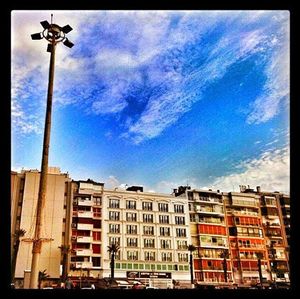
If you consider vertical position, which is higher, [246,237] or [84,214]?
[84,214]

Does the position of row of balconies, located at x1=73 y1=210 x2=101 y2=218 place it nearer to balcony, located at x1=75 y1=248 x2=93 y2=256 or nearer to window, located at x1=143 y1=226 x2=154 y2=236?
balcony, located at x1=75 y1=248 x2=93 y2=256

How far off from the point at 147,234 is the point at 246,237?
19.9 ft

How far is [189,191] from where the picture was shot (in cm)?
2586

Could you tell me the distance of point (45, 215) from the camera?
69.1 ft

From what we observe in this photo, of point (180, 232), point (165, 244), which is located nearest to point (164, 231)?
point (165, 244)

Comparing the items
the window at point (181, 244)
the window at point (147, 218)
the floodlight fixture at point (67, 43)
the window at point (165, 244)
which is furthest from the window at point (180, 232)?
the floodlight fixture at point (67, 43)

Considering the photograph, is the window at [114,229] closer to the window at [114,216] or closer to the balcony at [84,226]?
the window at [114,216]

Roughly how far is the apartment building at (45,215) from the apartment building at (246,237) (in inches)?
392

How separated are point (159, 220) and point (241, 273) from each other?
565cm

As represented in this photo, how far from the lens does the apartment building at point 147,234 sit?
2344 cm

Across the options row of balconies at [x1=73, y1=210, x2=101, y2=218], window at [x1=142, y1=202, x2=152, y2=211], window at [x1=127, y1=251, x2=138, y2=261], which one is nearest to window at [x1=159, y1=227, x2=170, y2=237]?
window at [x1=142, y1=202, x2=152, y2=211]

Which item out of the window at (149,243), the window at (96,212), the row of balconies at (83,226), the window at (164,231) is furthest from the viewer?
the window at (164,231)

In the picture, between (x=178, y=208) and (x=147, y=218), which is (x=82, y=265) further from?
(x=178, y=208)
